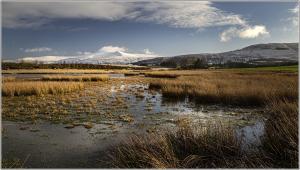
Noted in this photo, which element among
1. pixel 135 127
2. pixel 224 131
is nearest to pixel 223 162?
pixel 224 131

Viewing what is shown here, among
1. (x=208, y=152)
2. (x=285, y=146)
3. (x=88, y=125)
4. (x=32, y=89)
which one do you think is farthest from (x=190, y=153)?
(x=32, y=89)

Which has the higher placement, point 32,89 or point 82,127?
point 32,89

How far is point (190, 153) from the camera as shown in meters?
6.69

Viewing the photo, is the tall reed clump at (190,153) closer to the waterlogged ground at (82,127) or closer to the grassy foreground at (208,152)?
the grassy foreground at (208,152)

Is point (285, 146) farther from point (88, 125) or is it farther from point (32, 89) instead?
point (32, 89)

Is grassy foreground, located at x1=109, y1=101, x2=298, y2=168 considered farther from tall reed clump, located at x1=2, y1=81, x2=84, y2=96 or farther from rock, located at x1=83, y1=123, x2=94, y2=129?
tall reed clump, located at x1=2, y1=81, x2=84, y2=96

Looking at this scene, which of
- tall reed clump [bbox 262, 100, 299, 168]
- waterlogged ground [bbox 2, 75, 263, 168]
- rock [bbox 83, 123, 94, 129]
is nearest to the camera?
tall reed clump [bbox 262, 100, 299, 168]

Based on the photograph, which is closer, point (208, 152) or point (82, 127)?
point (208, 152)

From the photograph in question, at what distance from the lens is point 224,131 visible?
272 inches

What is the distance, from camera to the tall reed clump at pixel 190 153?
19.9 ft

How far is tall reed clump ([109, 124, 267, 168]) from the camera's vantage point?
6.08 meters

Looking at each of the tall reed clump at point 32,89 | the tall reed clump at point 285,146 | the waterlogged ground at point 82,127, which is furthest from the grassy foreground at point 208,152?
the tall reed clump at point 32,89

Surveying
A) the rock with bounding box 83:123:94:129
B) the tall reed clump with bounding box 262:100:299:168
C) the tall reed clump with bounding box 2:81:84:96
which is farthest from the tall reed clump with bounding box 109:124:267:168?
the tall reed clump with bounding box 2:81:84:96

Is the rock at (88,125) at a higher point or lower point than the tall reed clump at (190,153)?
lower
